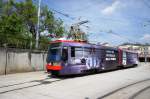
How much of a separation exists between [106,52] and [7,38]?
1002cm

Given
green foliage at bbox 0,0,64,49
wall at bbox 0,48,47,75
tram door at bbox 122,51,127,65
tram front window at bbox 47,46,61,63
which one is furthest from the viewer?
green foliage at bbox 0,0,64,49

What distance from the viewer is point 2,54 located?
19594 millimetres

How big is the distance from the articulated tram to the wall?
13.0 feet

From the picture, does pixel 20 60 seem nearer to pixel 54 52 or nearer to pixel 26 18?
pixel 54 52

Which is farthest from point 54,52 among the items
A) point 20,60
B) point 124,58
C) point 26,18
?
point 26,18

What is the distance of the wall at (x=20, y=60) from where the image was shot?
19770mm

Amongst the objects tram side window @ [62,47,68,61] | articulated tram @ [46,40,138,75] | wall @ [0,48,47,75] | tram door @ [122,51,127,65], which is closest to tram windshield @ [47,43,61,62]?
articulated tram @ [46,40,138,75]

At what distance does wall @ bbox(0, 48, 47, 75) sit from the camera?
19770 millimetres

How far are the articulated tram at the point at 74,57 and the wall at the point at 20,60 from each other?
3.97m

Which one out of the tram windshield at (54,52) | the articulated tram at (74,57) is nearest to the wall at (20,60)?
the articulated tram at (74,57)

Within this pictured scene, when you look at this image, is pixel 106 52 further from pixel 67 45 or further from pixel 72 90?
pixel 72 90

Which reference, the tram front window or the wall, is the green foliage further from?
the tram front window

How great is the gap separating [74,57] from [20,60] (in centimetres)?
589

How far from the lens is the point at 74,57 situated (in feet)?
59.7
